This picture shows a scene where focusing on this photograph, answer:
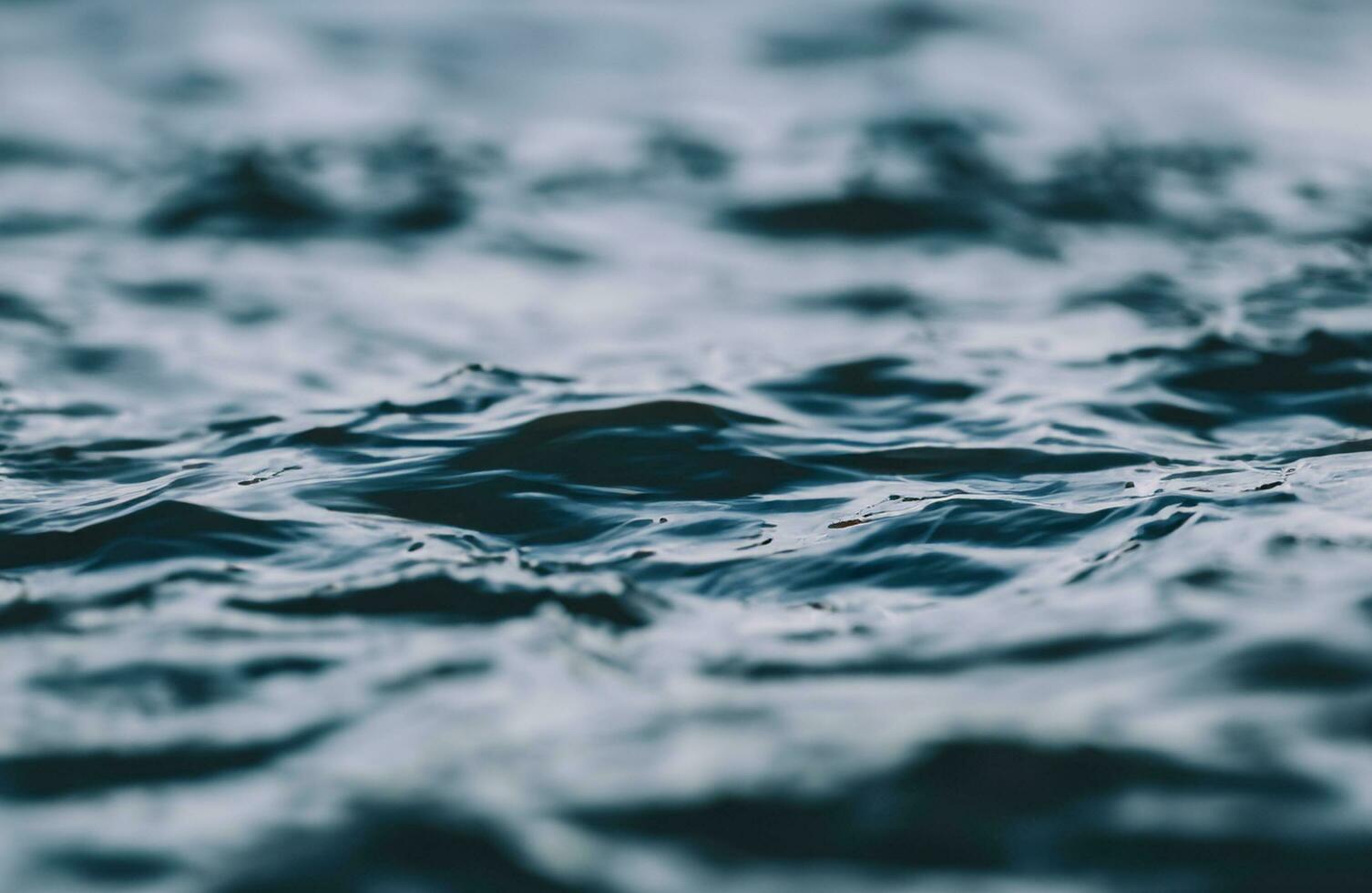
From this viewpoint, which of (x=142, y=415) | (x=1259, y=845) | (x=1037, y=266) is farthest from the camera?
(x=1037, y=266)

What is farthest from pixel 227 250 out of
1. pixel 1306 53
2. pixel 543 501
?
pixel 1306 53

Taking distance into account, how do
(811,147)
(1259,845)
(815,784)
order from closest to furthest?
(1259,845), (815,784), (811,147)

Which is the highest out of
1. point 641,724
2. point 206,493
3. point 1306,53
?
point 1306,53

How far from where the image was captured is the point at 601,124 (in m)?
7.60

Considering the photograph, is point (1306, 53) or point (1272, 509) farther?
point (1306, 53)

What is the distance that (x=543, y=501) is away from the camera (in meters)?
3.23

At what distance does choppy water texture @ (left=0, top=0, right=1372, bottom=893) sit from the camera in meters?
1.87

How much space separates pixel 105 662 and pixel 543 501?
1071mm

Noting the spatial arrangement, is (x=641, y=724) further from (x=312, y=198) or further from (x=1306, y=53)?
(x=1306, y=53)

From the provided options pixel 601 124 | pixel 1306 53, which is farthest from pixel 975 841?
pixel 1306 53

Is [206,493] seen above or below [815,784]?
above

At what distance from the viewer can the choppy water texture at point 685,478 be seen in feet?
6.14

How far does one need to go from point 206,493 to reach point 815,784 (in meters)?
1.86

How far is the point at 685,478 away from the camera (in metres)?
3.42
